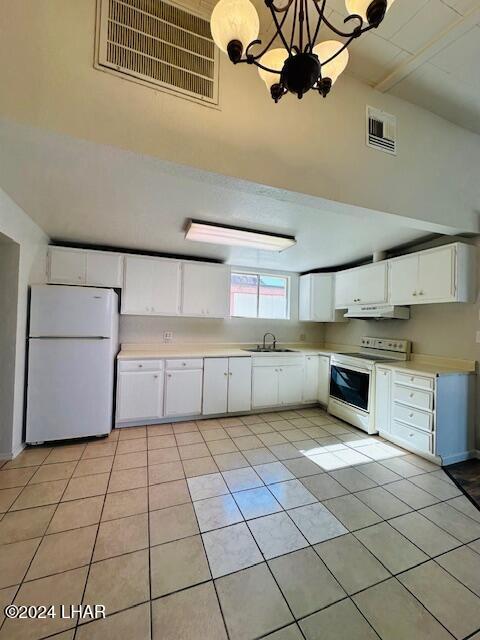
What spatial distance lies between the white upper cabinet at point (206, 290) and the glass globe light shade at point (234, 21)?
2.93 meters

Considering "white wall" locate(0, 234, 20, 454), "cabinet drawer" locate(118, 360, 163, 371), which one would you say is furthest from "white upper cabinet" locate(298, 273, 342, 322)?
"white wall" locate(0, 234, 20, 454)

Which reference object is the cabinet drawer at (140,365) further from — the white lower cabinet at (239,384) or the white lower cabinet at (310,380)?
the white lower cabinet at (310,380)

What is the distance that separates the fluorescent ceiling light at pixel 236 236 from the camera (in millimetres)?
2650

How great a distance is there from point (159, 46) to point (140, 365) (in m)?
2.89

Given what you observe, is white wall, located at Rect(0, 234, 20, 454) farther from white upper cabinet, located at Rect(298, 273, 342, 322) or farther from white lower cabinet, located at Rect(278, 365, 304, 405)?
white upper cabinet, located at Rect(298, 273, 342, 322)

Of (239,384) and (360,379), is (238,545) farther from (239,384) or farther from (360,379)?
(360,379)

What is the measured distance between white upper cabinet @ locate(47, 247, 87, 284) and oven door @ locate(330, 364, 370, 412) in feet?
11.7

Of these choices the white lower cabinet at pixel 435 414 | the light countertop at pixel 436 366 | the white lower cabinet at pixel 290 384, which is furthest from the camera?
the white lower cabinet at pixel 290 384

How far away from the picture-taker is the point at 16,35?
120cm

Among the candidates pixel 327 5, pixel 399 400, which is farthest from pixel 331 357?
pixel 327 5

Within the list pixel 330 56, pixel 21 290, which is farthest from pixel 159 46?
pixel 21 290

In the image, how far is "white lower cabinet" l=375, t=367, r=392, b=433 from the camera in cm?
305

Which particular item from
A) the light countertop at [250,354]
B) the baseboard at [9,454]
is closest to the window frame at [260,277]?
the light countertop at [250,354]

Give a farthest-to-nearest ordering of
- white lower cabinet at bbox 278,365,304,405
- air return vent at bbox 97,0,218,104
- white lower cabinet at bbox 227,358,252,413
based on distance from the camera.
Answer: white lower cabinet at bbox 278,365,304,405 → white lower cabinet at bbox 227,358,252,413 → air return vent at bbox 97,0,218,104
